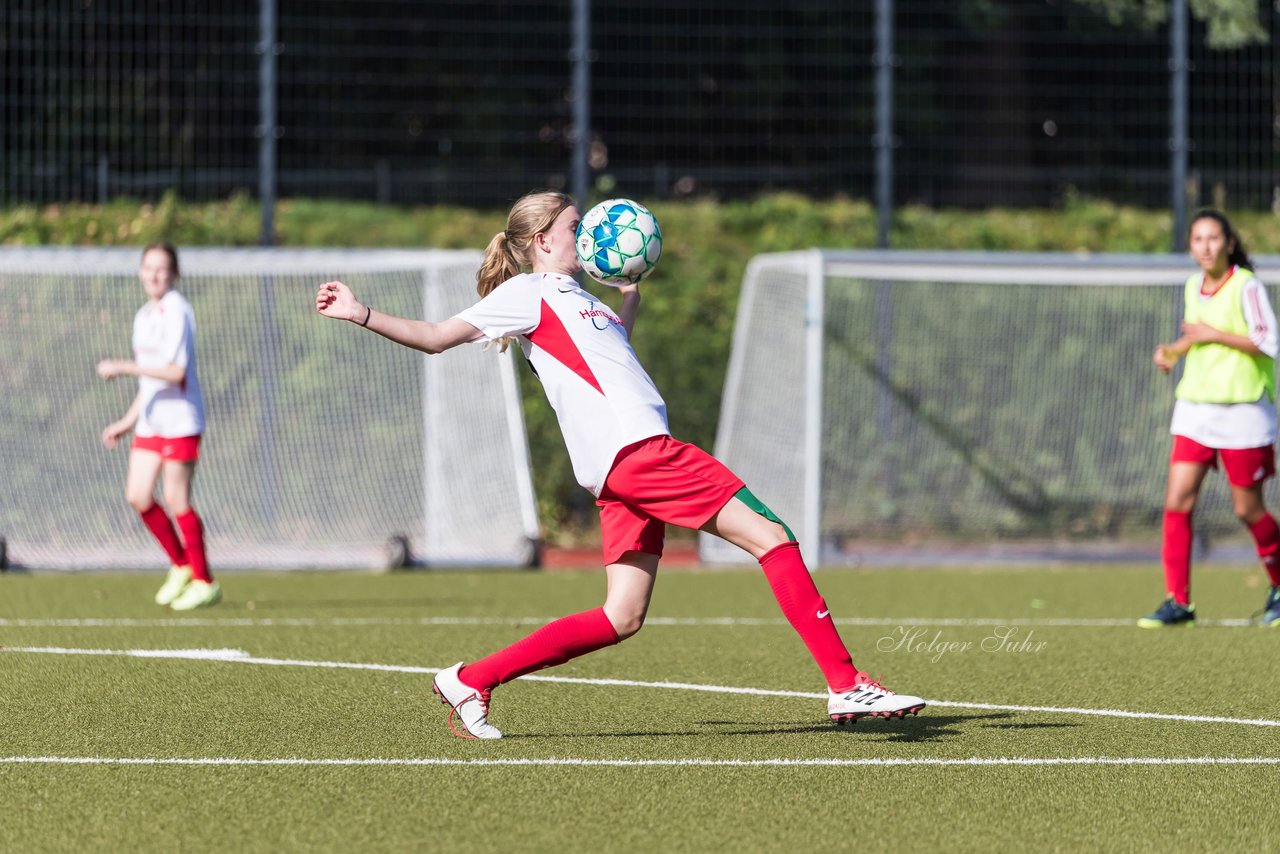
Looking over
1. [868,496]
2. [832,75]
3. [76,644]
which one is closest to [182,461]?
[76,644]

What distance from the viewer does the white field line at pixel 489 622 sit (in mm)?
8750

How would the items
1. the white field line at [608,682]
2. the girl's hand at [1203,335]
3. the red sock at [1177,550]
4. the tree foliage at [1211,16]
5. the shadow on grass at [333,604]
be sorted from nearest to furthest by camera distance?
the white field line at [608,682] → the girl's hand at [1203,335] → the red sock at [1177,550] → the shadow on grass at [333,604] → the tree foliage at [1211,16]

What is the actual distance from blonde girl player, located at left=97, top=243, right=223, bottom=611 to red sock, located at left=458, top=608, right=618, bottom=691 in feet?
13.4

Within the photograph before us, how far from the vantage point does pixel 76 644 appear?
7.90 metres

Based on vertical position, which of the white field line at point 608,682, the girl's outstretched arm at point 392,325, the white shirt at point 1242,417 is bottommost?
the white field line at point 608,682

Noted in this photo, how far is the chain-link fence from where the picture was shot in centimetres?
1359

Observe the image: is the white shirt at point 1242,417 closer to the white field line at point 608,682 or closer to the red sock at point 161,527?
the white field line at point 608,682

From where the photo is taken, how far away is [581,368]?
5.52 m

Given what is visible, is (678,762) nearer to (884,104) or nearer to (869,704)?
(869,704)

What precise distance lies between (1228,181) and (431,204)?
20.8 ft

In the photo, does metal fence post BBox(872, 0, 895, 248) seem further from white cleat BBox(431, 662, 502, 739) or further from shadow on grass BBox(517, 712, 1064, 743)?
white cleat BBox(431, 662, 502, 739)

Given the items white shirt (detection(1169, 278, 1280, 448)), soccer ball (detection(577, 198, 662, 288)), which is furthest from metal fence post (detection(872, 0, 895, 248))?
soccer ball (detection(577, 198, 662, 288))

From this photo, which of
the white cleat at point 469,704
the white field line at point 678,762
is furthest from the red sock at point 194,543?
the white field line at point 678,762

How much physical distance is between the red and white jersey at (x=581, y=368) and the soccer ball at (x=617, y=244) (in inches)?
10.9
